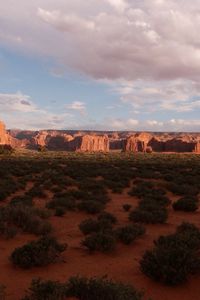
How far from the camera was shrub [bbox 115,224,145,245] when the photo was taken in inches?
398

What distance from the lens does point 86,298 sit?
5805 mm

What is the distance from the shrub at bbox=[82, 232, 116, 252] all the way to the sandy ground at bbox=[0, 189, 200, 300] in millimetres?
156

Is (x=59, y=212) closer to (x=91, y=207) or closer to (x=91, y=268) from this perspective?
(x=91, y=207)

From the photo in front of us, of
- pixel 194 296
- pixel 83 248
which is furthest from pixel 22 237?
pixel 194 296

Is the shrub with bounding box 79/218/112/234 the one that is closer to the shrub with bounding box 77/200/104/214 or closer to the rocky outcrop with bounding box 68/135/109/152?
the shrub with bounding box 77/200/104/214

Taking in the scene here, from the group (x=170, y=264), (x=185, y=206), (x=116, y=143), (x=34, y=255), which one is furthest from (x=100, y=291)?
(x=116, y=143)

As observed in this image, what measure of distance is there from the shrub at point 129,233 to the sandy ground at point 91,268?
6.5 inches

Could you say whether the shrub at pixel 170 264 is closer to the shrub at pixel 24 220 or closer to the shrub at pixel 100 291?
the shrub at pixel 100 291

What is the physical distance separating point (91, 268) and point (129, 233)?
2348mm

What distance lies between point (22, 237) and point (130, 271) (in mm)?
3736

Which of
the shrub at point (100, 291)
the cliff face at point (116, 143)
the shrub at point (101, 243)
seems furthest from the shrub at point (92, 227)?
the cliff face at point (116, 143)

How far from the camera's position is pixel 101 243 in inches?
368

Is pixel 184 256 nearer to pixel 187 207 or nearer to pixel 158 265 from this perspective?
pixel 158 265

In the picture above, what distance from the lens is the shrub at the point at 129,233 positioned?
1010 cm
